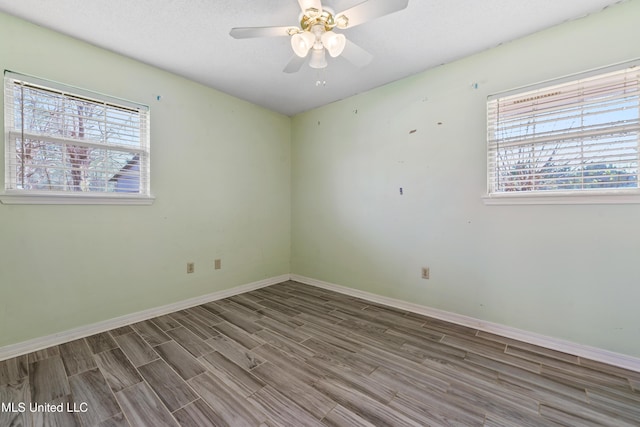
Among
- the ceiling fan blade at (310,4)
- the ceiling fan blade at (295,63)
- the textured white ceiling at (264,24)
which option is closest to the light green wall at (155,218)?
the textured white ceiling at (264,24)

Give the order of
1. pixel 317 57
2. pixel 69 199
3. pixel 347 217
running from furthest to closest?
pixel 347 217 < pixel 69 199 < pixel 317 57

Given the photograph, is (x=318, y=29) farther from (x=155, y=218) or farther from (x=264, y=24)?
(x=155, y=218)

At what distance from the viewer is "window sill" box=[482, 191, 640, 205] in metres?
1.76

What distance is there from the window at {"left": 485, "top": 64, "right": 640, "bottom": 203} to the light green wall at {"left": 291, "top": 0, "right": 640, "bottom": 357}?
0.32 ft

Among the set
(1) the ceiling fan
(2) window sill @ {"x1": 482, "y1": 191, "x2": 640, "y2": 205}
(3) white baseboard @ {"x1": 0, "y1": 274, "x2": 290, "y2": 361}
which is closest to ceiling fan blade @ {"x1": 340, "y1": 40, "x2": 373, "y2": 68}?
(1) the ceiling fan

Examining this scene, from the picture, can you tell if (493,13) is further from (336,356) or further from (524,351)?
(336,356)

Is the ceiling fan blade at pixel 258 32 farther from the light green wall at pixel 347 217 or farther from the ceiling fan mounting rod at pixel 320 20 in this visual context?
the light green wall at pixel 347 217

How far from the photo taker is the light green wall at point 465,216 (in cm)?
184

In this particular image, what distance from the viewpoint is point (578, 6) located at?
70.1 inches

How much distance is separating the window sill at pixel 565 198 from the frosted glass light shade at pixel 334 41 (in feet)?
5.54

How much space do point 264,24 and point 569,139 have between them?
95.0 inches

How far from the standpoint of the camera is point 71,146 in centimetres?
213

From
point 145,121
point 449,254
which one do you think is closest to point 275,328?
point 449,254

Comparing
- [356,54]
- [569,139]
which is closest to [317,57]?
[356,54]
